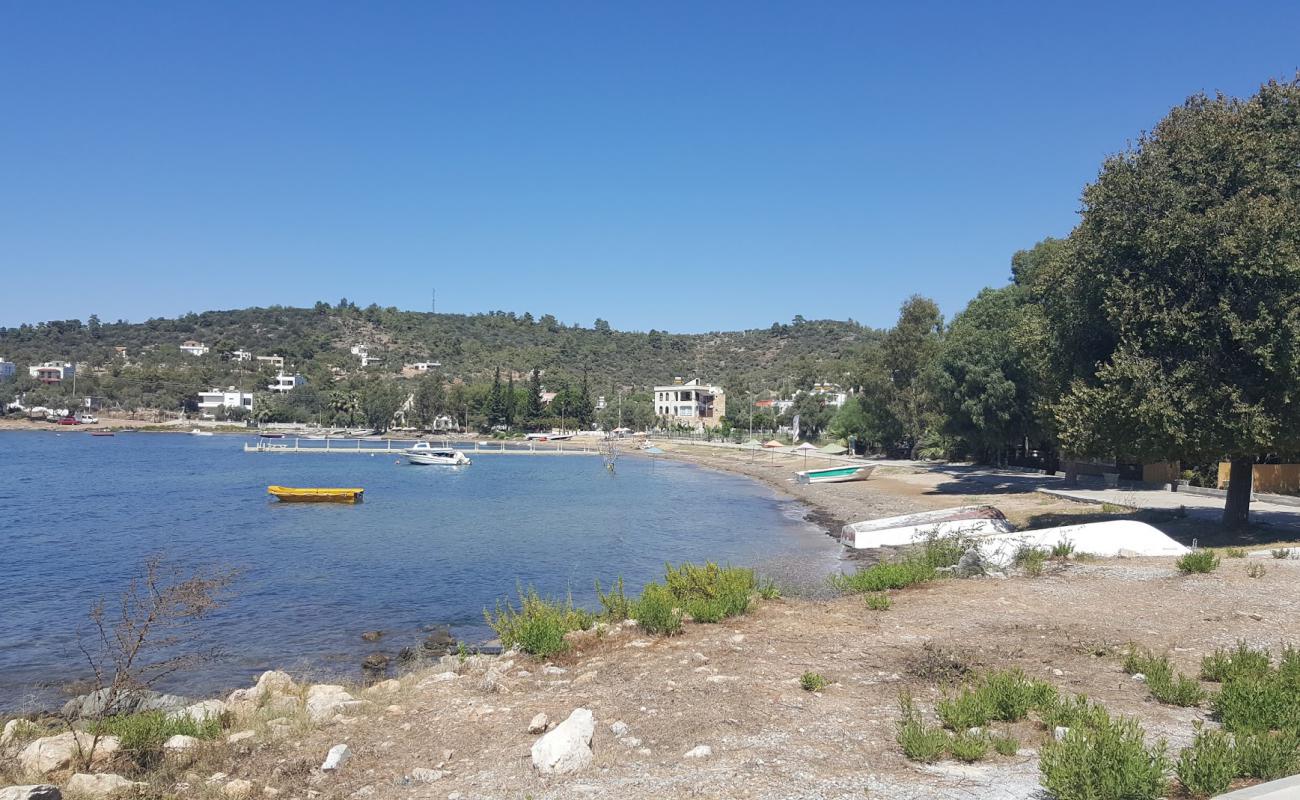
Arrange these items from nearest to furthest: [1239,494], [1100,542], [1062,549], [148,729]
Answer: [148,729] < [1062,549] < [1100,542] < [1239,494]

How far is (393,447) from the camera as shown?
121250 mm

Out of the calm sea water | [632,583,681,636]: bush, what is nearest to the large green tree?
the calm sea water

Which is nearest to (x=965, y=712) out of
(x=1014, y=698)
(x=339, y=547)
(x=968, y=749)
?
(x=1014, y=698)

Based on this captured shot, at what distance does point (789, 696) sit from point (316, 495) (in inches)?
1852

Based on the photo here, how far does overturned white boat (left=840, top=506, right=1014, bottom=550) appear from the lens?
86.0ft

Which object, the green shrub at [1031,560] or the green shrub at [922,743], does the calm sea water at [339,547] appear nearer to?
the green shrub at [1031,560]

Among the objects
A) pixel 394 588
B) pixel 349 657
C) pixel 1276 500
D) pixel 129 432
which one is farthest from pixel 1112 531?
pixel 129 432

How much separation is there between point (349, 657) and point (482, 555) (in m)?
14.1

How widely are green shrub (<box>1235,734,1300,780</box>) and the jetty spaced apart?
10176cm

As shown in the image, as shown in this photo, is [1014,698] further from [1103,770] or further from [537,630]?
[537,630]

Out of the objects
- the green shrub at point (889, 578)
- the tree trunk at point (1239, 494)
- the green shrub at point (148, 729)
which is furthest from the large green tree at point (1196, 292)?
the green shrub at point (148, 729)

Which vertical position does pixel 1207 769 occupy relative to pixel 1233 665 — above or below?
above

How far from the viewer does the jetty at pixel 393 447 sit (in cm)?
10669

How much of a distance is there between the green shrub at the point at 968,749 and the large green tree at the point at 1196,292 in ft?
50.6
